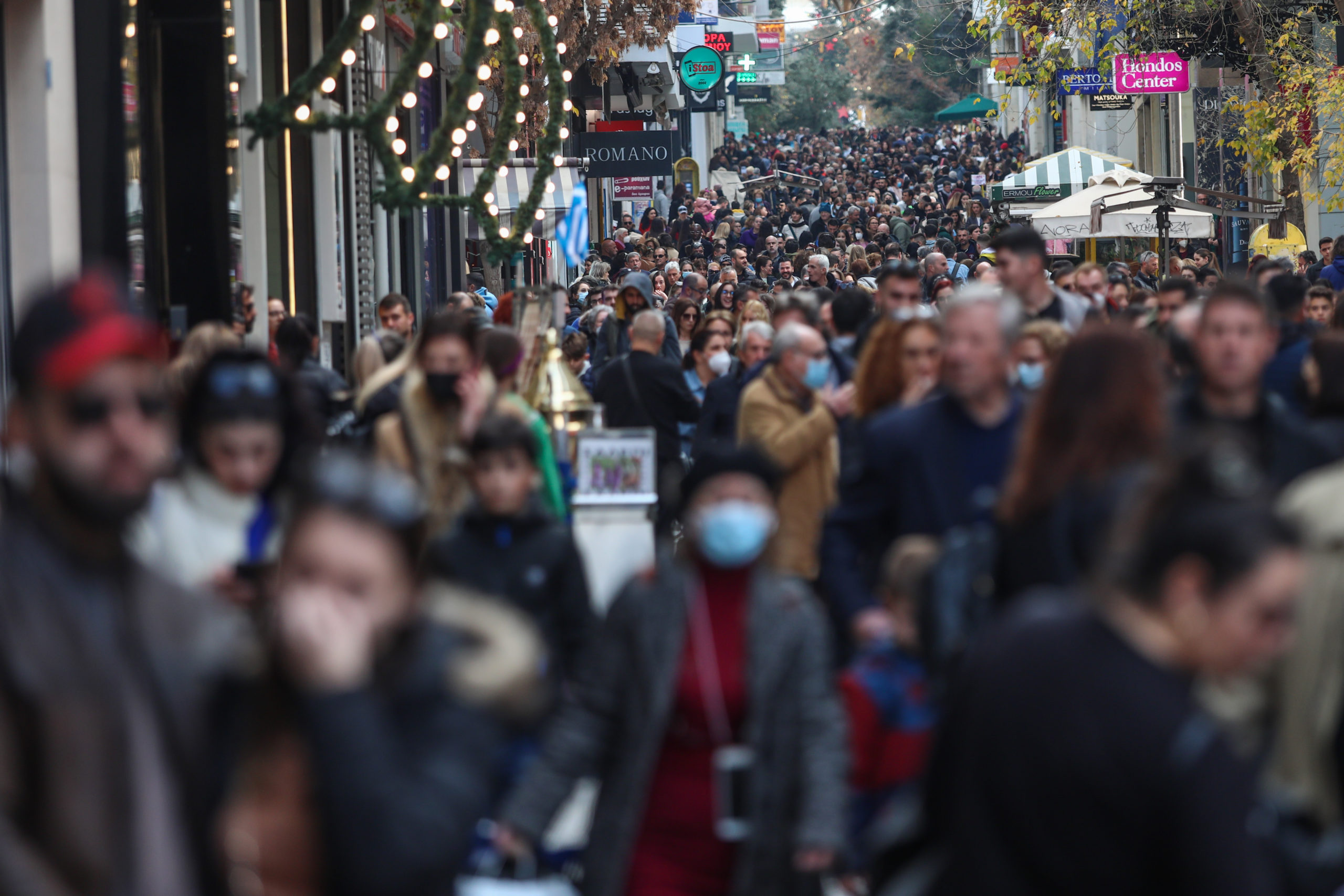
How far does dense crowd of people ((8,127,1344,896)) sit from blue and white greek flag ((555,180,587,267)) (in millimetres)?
5146

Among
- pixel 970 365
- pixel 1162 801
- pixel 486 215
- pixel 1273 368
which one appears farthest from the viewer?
pixel 486 215

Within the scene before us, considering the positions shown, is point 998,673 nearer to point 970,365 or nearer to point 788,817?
point 788,817

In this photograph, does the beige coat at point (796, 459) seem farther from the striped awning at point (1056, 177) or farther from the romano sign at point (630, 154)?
the striped awning at point (1056, 177)

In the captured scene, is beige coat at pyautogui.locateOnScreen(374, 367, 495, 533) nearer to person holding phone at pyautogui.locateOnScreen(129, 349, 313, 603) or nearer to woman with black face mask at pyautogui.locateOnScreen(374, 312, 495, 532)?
woman with black face mask at pyautogui.locateOnScreen(374, 312, 495, 532)

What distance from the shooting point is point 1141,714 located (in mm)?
2592

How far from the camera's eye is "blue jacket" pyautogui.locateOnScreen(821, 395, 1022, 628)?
200 inches

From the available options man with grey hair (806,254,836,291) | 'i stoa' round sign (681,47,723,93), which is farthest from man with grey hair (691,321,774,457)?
'i stoa' round sign (681,47,723,93)

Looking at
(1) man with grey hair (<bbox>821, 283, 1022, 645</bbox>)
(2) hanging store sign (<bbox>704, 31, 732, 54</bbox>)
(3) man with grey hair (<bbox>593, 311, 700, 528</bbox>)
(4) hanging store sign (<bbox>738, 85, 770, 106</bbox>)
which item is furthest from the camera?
(4) hanging store sign (<bbox>738, 85, 770, 106</bbox>)

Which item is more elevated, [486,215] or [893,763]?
[486,215]

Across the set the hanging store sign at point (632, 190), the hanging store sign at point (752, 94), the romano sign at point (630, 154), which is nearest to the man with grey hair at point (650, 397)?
the romano sign at point (630, 154)

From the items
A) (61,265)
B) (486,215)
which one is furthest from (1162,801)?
(486,215)

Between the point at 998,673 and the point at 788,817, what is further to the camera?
the point at 788,817

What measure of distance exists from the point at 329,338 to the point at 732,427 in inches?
400

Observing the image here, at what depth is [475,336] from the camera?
7.71 m
